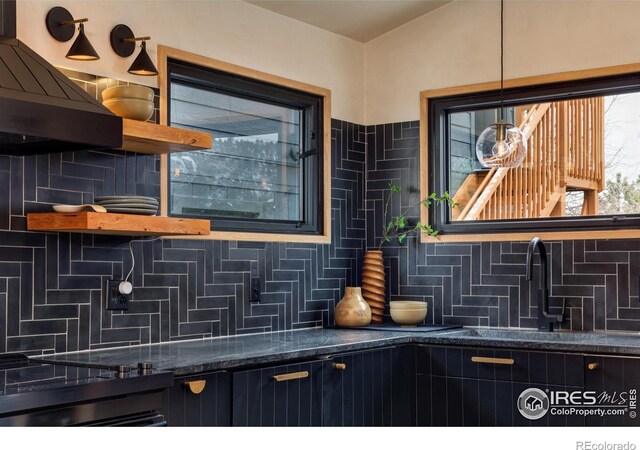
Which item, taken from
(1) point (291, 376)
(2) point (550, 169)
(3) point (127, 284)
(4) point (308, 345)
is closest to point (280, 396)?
(1) point (291, 376)

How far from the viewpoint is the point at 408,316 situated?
461 cm

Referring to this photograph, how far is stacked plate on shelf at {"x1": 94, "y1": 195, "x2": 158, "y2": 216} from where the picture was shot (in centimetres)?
335

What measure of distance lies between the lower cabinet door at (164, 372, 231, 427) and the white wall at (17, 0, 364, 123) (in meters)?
1.34

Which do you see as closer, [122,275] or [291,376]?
[291,376]

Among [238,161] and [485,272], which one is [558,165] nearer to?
[485,272]

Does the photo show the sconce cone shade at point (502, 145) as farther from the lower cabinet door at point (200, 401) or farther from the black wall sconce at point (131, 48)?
the lower cabinet door at point (200, 401)

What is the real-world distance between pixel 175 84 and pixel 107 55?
1.54ft

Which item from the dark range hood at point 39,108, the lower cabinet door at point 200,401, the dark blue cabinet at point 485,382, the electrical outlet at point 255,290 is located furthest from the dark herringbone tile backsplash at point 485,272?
the dark range hood at point 39,108

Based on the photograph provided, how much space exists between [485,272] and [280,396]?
163cm

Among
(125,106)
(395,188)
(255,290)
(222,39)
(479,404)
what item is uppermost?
(222,39)

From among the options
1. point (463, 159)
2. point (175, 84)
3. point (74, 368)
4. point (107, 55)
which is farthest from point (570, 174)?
point (74, 368)

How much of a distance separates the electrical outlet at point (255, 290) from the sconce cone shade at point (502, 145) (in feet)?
3.98

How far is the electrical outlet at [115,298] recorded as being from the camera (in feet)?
11.8

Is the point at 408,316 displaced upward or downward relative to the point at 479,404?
upward
